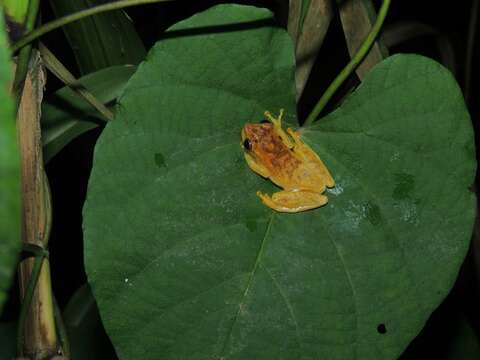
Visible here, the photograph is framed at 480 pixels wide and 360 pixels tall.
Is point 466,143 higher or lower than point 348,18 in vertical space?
lower

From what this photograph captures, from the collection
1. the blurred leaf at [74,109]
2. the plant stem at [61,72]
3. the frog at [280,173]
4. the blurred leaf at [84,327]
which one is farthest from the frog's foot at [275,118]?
the blurred leaf at [84,327]

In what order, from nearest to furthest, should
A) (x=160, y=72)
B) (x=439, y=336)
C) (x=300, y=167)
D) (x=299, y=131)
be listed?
(x=160, y=72)
(x=299, y=131)
(x=300, y=167)
(x=439, y=336)

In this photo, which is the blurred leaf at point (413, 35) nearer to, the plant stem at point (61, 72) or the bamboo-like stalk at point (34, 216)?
the plant stem at point (61, 72)

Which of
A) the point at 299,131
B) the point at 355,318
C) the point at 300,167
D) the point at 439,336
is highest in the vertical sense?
the point at 299,131

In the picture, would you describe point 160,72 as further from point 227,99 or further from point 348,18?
point 348,18

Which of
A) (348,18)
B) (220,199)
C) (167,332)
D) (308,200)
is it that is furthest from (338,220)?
(348,18)

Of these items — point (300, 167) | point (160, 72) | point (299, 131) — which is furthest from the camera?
point (300, 167)

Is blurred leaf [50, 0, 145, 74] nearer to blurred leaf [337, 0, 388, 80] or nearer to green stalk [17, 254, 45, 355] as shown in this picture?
blurred leaf [337, 0, 388, 80]
